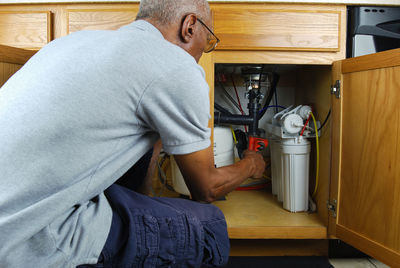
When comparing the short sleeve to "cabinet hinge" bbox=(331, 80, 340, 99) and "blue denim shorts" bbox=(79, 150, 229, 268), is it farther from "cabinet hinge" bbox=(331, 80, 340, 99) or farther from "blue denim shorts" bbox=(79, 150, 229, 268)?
"cabinet hinge" bbox=(331, 80, 340, 99)

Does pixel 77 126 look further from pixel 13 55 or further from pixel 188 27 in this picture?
pixel 13 55

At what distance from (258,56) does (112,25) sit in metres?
0.52

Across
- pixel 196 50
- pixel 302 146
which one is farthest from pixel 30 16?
pixel 302 146

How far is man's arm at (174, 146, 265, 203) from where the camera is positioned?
24.8 inches

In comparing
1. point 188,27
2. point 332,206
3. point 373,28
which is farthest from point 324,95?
point 188,27

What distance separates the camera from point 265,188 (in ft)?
5.08

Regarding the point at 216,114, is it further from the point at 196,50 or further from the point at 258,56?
the point at 196,50

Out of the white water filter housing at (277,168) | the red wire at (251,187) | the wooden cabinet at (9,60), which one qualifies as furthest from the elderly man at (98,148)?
the red wire at (251,187)

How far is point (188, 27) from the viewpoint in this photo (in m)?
0.71

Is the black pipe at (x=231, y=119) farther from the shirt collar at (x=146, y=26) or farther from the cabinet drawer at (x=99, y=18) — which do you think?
the shirt collar at (x=146, y=26)

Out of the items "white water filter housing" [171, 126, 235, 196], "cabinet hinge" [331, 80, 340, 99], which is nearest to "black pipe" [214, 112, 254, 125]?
"white water filter housing" [171, 126, 235, 196]

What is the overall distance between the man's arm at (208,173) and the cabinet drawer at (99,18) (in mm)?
633

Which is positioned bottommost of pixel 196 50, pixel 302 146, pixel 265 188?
pixel 265 188

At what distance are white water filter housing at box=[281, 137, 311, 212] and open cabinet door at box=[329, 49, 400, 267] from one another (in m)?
0.15
